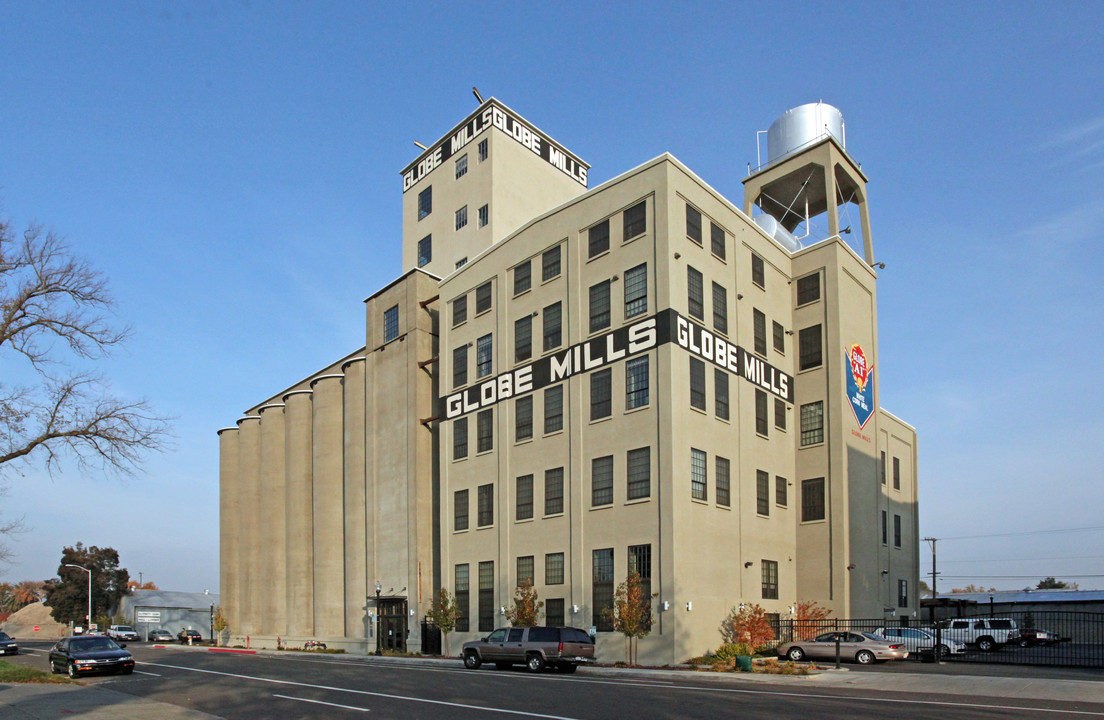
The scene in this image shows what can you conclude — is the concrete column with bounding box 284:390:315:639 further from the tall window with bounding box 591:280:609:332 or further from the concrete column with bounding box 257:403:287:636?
the tall window with bounding box 591:280:609:332

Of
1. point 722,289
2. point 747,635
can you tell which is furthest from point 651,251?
point 747,635

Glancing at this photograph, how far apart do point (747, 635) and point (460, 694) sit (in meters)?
19.2

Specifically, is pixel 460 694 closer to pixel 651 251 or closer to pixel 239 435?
pixel 651 251

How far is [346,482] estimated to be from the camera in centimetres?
6075

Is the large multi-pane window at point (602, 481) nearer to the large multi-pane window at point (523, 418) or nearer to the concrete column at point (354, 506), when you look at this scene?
the large multi-pane window at point (523, 418)

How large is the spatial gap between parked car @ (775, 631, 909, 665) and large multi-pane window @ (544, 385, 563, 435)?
15.0 meters

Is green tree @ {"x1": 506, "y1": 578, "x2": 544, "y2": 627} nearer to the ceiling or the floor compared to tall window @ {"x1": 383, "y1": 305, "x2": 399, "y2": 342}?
nearer to the floor

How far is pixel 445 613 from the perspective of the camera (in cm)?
4694

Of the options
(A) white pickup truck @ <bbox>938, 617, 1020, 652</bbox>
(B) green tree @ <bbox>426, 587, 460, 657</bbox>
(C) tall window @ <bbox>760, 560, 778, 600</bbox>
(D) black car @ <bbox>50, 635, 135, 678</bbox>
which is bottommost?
(A) white pickup truck @ <bbox>938, 617, 1020, 652</bbox>

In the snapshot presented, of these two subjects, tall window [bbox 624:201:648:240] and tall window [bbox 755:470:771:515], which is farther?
tall window [bbox 755:470:771:515]

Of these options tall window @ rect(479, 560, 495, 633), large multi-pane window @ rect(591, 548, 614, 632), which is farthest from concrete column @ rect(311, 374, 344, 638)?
large multi-pane window @ rect(591, 548, 614, 632)

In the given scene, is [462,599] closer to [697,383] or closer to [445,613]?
[445,613]

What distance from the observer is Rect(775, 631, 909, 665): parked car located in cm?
3491

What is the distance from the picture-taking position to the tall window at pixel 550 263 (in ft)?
148
